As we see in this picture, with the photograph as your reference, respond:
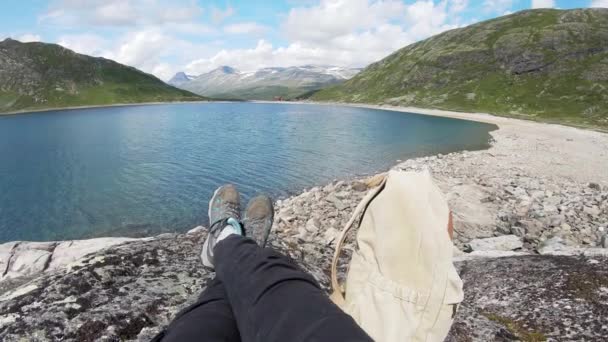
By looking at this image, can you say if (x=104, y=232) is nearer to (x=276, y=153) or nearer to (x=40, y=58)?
(x=276, y=153)

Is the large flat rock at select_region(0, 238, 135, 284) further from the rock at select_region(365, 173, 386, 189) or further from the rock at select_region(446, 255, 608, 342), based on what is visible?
the rock at select_region(446, 255, 608, 342)

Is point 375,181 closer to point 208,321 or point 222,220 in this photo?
point 208,321

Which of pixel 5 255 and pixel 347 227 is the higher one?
pixel 347 227

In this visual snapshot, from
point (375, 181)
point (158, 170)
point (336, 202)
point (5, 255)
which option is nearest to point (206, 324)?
point (375, 181)

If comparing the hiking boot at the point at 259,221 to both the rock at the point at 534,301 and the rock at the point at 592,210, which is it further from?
the rock at the point at 592,210

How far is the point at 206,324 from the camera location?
109 inches

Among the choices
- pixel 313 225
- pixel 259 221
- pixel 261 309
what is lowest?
pixel 313 225

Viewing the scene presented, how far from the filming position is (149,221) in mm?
21234

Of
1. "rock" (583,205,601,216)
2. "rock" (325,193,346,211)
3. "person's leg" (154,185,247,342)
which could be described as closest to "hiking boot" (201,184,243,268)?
"person's leg" (154,185,247,342)

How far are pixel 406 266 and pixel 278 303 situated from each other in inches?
38.8

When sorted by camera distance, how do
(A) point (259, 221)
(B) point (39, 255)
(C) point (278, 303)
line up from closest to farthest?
(C) point (278, 303), (A) point (259, 221), (B) point (39, 255)

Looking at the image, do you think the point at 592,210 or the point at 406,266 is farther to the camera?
the point at 592,210

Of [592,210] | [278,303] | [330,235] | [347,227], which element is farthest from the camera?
[592,210]

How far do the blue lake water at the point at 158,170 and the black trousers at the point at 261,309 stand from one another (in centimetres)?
1801
